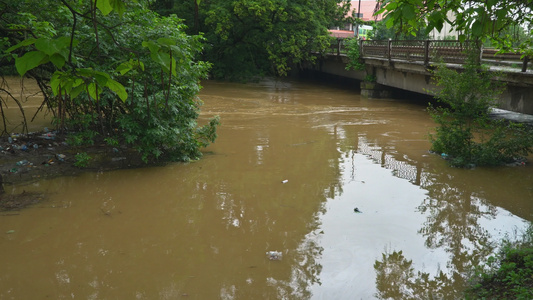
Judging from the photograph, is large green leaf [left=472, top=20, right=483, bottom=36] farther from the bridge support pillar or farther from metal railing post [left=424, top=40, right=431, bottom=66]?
the bridge support pillar

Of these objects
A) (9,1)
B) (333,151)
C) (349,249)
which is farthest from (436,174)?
(9,1)

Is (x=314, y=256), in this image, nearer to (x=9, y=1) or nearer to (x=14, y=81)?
(x=9, y=1)

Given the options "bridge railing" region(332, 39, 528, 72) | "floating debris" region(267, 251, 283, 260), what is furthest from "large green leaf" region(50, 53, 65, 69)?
"bridge railing" region(332, 39, 528, 72)

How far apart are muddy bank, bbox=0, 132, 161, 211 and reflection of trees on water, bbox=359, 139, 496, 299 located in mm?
5678

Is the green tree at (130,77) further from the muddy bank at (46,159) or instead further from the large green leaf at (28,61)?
the large green leaf at (28,61)

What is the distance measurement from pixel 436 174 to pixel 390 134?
499cm

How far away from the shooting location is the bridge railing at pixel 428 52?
47.2ft

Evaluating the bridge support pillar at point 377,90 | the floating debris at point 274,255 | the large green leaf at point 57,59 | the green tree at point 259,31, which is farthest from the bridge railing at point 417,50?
the large green leaf at point 57,59

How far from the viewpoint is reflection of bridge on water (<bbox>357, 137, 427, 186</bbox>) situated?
992cm

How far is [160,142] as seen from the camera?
9.73 m

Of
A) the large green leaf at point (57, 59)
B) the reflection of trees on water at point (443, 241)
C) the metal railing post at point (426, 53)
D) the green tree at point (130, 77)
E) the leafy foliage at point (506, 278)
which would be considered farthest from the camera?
the metal railing post at point (426, 53)

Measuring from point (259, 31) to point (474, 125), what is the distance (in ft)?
67.5

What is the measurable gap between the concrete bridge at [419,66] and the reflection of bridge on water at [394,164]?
6.68 ft

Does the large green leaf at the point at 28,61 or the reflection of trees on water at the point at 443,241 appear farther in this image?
the reflection of trees on water at the point at 443,241
